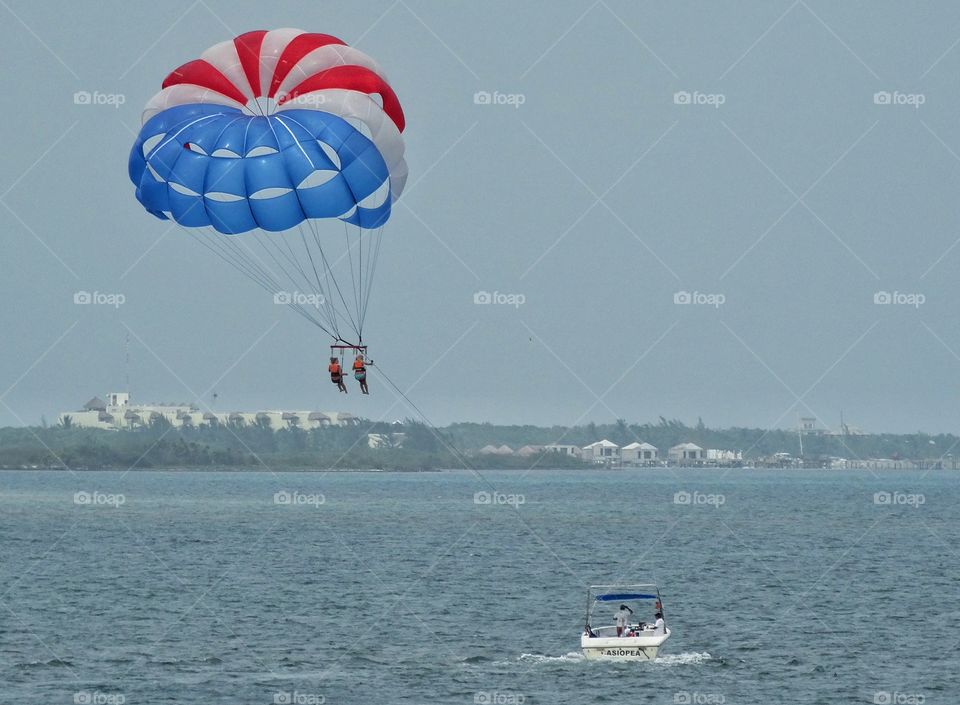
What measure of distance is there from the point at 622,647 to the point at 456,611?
1220cm

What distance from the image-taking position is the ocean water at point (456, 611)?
38375mm

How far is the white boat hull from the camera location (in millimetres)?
40750

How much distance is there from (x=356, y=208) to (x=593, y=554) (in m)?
39.9

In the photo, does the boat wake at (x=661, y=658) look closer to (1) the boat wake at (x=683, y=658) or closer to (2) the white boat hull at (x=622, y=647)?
(1) the boat wake at (x=683, y=658)

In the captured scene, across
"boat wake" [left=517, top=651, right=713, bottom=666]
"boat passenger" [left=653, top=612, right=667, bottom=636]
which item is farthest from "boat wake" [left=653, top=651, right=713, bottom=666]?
"boat passenger" [left=653, top=612, right=667, bottom=636]

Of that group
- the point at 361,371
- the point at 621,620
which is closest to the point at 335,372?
the point at 361,371

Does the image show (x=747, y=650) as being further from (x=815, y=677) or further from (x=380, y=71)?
(x=380, y=71)

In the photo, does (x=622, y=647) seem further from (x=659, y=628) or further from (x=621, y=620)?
(x=659, y=628)

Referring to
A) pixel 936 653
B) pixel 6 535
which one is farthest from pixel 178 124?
pixel 6 535

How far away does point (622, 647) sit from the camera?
134 feet

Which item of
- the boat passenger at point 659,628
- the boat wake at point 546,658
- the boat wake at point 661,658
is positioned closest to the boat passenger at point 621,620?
the boat passenger at point 659,628

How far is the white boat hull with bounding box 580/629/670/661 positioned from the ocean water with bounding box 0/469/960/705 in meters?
0.36

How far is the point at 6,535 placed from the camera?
9106 centimetres

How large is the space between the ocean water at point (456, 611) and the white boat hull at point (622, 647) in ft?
1.17
